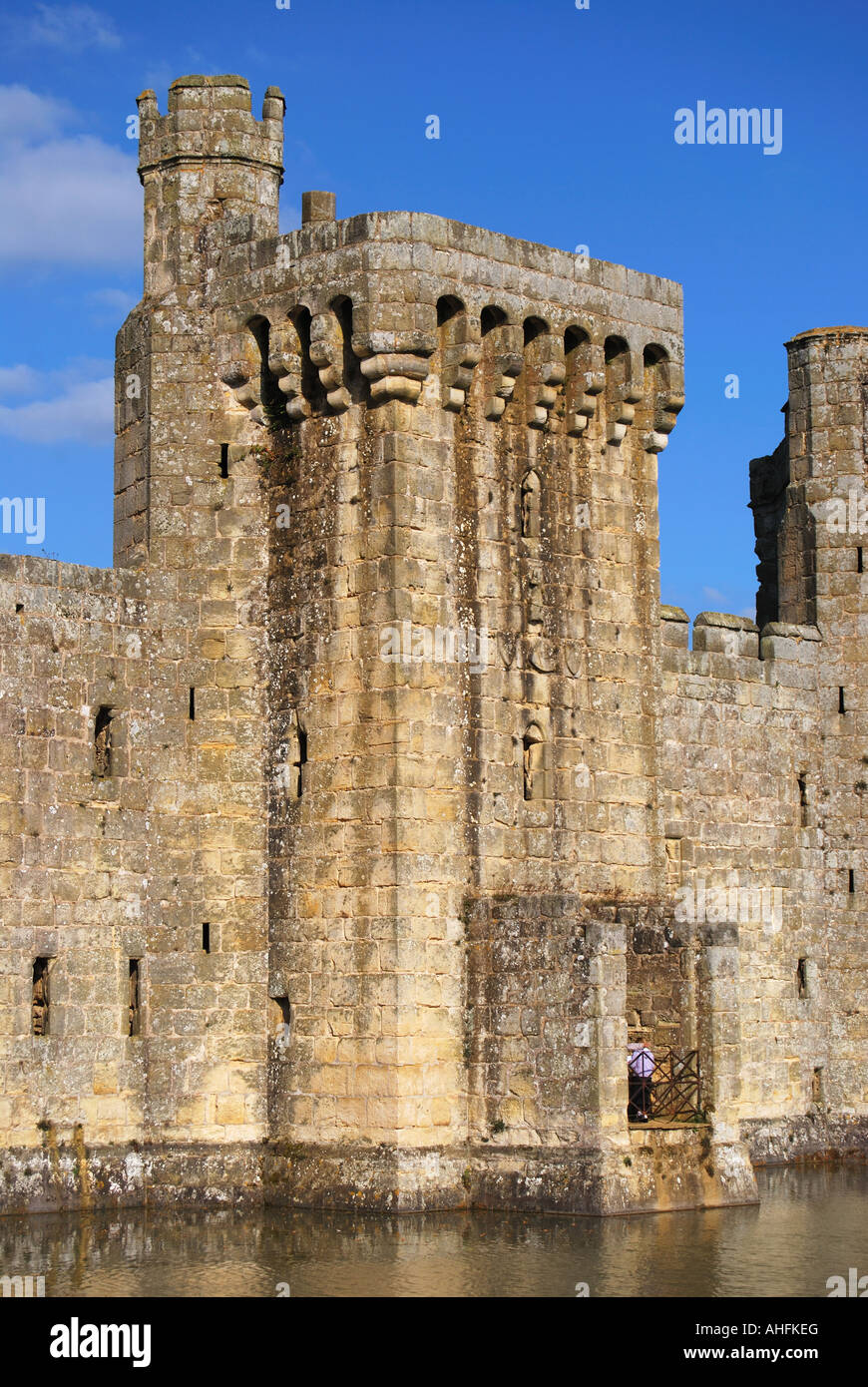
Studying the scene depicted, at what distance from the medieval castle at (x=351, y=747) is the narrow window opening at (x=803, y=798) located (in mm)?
4133

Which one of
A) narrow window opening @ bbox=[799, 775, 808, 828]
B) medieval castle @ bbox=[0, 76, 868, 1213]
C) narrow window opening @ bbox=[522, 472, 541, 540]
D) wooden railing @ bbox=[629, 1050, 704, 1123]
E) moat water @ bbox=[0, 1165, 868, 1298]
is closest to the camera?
moat water @ bbox=[0, 1165, 868, 1298]

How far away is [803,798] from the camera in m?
27.4

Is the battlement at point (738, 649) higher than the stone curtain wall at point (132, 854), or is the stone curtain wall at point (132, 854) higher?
the battlement at point (738, 649)

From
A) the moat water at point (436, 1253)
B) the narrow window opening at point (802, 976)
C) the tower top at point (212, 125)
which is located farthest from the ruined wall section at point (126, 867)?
the narrow window opening at point (802, 976)

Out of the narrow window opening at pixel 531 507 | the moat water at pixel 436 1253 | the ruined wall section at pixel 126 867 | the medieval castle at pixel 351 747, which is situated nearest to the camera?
the moat water at pixel 436 1253

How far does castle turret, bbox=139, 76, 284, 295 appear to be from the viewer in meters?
23.1

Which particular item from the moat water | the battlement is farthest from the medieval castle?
the battlement

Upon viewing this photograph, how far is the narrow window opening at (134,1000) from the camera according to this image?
21453 millimetres

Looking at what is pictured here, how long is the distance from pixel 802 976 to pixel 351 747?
26.9ft

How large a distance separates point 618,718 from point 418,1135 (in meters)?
5.16

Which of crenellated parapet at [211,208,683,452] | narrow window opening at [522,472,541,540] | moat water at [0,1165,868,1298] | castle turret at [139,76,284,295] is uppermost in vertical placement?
castle turret at [139,76,284,295]

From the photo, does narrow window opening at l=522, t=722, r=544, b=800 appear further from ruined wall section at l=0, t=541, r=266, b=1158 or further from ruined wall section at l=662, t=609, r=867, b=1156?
ruined wall section at l=662, t=609, r=867, b=1156

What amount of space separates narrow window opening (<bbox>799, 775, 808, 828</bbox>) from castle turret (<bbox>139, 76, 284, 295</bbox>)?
9.55 metres

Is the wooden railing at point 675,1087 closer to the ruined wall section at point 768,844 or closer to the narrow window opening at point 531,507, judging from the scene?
the ruined wall section at point 768,844
